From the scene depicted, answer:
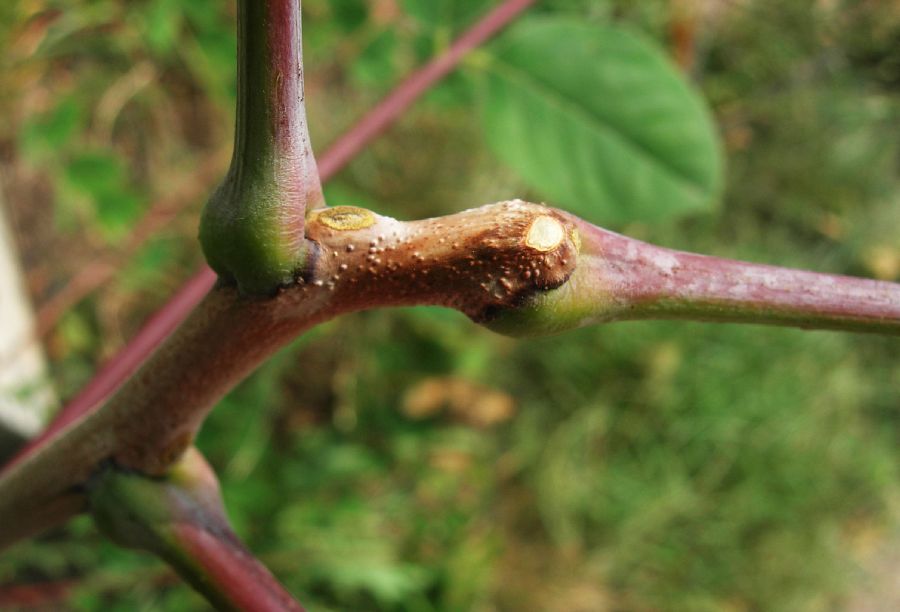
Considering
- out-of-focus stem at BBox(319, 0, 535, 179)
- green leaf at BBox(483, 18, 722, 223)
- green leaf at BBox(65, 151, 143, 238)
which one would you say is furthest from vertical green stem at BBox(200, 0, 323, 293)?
green leaf at BBox(65, 151, 143, 238)

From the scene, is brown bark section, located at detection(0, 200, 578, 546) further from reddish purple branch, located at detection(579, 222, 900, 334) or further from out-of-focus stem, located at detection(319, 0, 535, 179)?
out-of-focus stem, located at detection(319, 0, 535, 179)

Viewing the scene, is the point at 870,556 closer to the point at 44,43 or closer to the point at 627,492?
the point at 627,492

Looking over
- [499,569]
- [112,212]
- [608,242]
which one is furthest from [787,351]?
[608,242]

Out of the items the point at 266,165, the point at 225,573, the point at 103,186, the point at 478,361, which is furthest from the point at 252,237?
the point at 478,361

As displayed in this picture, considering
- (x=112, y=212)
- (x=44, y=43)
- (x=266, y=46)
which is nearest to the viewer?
(x=266, y=46)

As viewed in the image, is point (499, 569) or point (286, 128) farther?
point (499, 569)

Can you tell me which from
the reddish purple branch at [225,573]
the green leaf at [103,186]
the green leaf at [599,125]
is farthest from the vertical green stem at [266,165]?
the green leaf at [103,186]

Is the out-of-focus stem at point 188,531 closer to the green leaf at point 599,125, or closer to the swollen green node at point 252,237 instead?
the swollen green node at point 252,237
